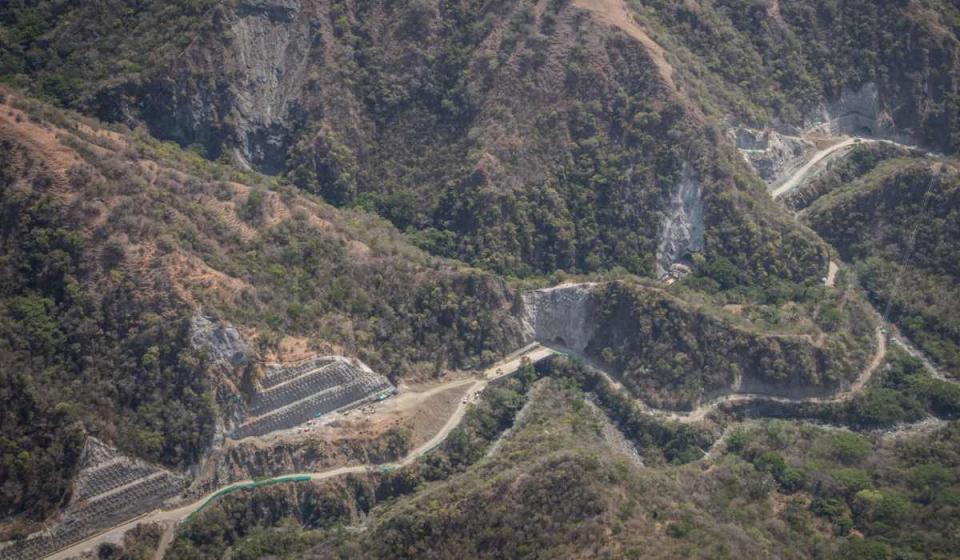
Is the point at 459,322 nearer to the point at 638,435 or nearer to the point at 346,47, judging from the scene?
the point at 638,435

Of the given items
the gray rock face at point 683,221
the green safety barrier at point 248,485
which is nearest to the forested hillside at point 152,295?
the green safety barrier at point 248,485

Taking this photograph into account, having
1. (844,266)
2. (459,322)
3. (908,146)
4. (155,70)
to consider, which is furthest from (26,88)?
Answer: (908,146)

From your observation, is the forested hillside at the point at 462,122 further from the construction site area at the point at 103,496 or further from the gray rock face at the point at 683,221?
the construction site area at the point at 103,496

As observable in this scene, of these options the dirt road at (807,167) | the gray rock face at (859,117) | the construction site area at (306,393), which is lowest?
the construction site area at (306,393)

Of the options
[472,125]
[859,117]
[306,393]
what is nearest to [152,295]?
[306,393]

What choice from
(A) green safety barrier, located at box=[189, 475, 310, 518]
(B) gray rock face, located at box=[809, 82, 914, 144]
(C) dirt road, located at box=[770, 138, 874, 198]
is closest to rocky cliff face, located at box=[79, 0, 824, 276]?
(C) dirt road, located at box=[770, 138, 874, 198]

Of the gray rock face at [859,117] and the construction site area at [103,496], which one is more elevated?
the gray rock face at [859,117]
